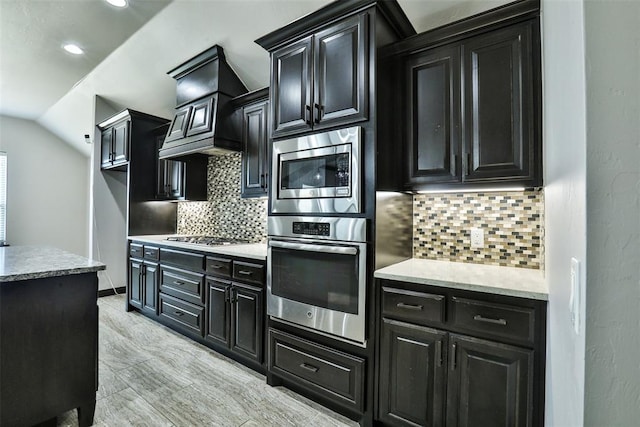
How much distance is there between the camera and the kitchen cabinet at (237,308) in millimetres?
2350

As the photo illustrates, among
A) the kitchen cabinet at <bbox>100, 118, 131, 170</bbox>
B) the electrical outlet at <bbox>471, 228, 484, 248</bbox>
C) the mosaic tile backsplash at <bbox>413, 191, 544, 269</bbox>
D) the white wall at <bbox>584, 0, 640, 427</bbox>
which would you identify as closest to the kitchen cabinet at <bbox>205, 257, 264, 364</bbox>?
the mosaic tile backsplash at <bbox>413, 191, 544, 269</bbox>

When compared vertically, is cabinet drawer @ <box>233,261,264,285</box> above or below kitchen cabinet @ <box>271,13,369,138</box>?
below

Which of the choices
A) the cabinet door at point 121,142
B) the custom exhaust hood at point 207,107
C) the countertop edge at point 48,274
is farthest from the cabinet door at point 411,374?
the cabinet door at point 121,142

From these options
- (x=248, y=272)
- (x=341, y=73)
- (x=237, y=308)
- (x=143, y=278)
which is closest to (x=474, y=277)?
(x=341, y=73)

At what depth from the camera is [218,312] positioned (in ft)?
8.67

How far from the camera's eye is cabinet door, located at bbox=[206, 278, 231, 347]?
257cm

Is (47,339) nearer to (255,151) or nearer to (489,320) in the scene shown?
(255,151)

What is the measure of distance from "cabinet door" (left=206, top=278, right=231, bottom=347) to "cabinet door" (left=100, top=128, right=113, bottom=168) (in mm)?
2945

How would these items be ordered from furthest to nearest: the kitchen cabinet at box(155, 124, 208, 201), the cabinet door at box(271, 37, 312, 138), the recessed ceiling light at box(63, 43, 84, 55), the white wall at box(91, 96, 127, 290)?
the white wall at box(91, 96, 127, 290), the kitchen cabinet at box(155, 124, 208, 201), the recessed ceiling light at box(63, 43, 84, 55), the cabinet door at box(271, 37, 312, 138)

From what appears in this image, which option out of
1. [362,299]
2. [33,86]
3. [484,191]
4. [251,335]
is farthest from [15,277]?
[33,86]

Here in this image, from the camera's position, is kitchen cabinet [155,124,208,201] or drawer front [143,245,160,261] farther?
kitchen cabinet [155,124,208,201]

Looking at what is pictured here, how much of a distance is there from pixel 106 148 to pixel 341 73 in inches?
161

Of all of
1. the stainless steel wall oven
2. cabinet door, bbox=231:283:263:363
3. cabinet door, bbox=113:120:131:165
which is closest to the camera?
the stainless steel wall oven

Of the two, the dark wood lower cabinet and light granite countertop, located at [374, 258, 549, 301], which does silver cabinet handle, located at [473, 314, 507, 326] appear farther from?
the dark wood lower cabinet
